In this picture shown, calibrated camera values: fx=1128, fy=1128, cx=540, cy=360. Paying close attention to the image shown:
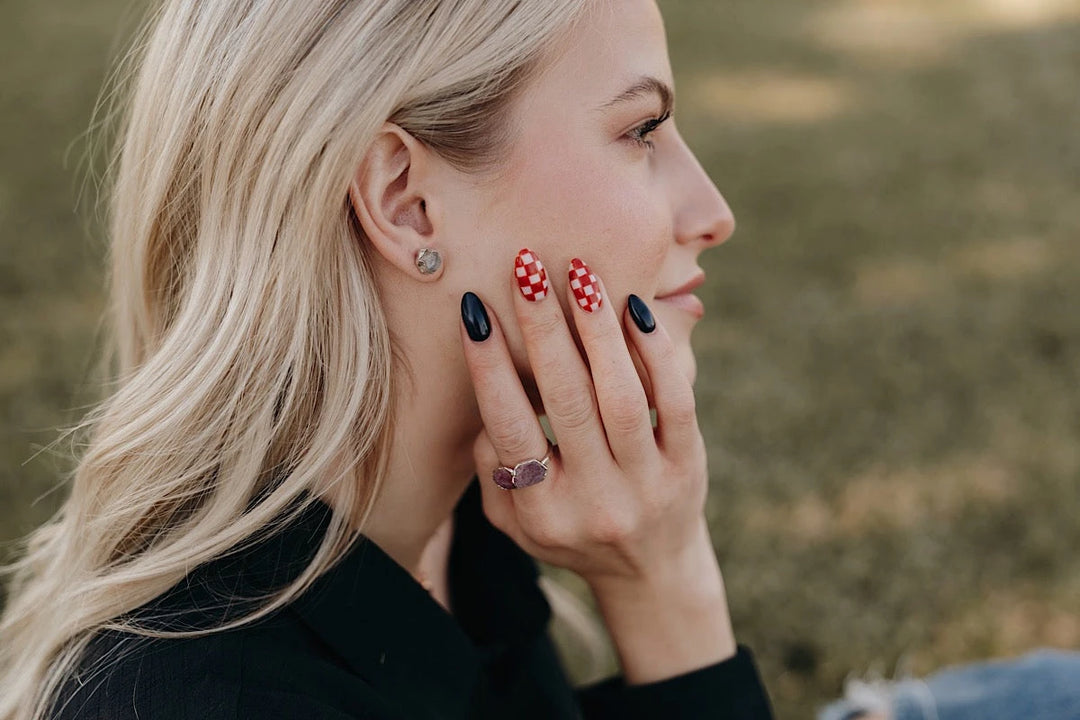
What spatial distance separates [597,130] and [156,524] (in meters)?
1.00

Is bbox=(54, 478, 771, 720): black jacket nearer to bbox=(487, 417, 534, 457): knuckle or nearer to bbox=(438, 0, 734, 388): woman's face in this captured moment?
bbox=(487, 417, 534, 457): knuckle

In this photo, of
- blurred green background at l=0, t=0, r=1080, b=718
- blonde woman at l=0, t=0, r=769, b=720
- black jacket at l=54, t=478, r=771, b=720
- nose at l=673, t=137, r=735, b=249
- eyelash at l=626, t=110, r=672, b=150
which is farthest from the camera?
blurred green background at l=0, t=0, r=1080, b=718

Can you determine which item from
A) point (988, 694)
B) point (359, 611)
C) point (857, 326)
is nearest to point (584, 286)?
point (359, 611)

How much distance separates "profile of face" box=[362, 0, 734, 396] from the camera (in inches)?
75.0

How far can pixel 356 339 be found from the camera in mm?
1876

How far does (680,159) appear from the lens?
2123 mm

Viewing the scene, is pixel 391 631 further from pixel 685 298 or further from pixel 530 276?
pixel 685 298

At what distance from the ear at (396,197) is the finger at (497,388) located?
0.11m

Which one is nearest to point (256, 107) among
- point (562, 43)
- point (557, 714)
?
point (562, 43)

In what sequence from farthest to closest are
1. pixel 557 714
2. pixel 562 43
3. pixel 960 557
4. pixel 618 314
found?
1. pixel 960 557
2. pixel 557 714
3. pixel 618 314
4. pixel 562 43

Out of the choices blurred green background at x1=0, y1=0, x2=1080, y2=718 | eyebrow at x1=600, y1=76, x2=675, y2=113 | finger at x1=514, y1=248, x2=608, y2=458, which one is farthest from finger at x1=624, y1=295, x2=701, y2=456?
blurred green background at x1=0, y1=0, x2=1080, y2=718

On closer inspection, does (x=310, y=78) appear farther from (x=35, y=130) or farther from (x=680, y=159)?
(x=35, y=130)

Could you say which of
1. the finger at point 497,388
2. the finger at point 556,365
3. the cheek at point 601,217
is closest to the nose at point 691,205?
the cheek at point 601,217

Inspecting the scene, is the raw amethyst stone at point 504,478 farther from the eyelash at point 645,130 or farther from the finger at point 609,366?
the eyelash at point 645,130
